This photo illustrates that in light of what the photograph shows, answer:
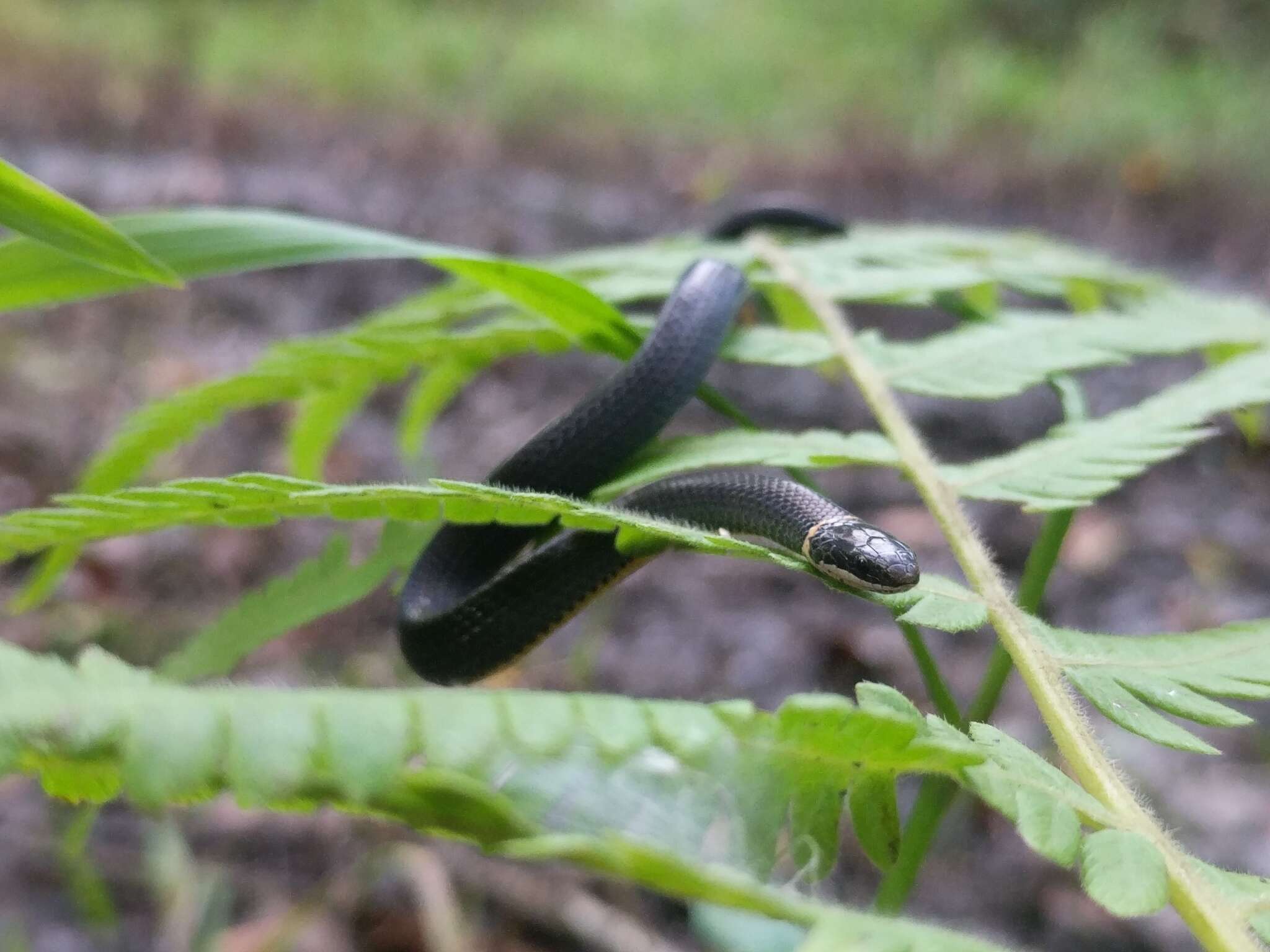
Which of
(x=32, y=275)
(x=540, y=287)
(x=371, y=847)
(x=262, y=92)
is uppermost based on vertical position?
(x=262, y=92)

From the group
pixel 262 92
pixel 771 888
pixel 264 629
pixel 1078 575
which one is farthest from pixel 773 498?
pixel 262 92

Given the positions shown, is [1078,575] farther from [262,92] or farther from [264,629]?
[262,92]

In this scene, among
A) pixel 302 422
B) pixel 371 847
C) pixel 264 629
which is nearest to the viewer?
pixel 264 629

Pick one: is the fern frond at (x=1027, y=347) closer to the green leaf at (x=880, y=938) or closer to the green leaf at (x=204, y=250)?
the green leaf at (x=204, y=250)

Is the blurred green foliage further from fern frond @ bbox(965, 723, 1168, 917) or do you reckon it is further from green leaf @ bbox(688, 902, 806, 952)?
fern frond @ bbox(965, 723, 1168, 917)

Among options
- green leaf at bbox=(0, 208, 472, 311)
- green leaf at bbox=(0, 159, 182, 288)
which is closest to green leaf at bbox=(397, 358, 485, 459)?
green leaf at bbox=(0, 208, 472, 311)

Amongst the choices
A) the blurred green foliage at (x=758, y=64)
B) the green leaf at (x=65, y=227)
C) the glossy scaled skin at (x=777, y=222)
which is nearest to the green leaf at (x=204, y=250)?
the green leaf at (x=65, y=227)
